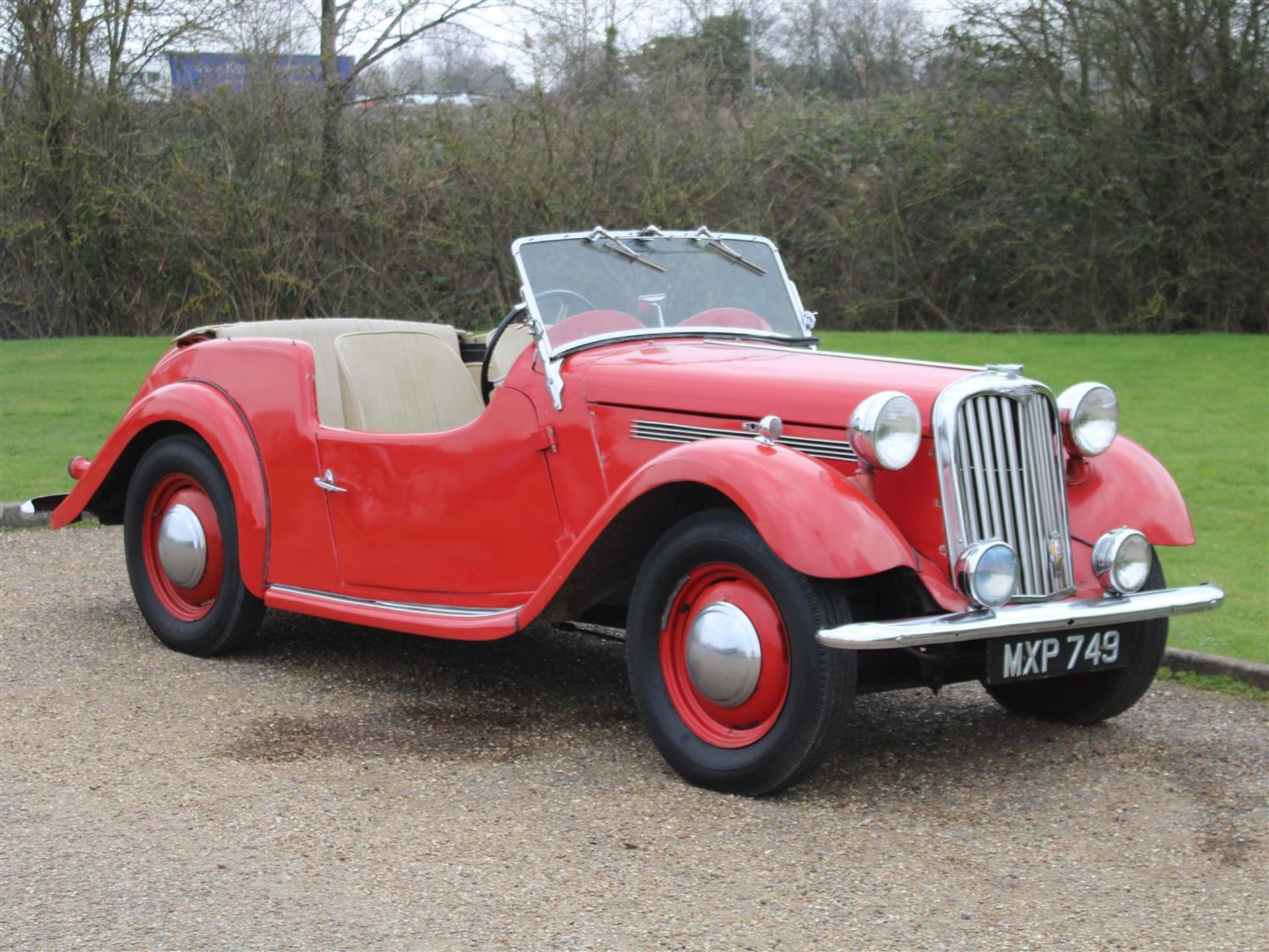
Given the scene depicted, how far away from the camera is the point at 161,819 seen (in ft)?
13.1

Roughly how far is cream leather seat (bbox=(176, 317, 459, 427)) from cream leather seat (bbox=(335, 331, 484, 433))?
5 centimetres

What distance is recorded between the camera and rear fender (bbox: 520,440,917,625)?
3.97m

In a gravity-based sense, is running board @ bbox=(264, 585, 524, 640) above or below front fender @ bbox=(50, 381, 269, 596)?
below

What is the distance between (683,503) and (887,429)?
781 millimetres

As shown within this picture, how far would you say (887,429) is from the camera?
4.15 metres

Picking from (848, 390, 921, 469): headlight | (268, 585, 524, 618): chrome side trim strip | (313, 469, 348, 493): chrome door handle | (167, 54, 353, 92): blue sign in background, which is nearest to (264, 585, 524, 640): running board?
(268, 585, 524, 618): chrome side trim strip

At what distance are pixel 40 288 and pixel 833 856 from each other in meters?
16.0

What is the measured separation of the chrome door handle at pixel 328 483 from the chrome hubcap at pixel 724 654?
1.72m

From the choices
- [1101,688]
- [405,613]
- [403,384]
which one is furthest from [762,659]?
[403,384]

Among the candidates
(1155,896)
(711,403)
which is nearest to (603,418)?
(711,403)

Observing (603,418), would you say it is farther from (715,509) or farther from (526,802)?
(526,802)

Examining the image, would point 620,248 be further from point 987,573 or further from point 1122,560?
point 1122,560

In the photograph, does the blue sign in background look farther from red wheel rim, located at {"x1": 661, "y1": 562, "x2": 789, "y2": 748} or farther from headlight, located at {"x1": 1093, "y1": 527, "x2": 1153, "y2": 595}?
headlight, located at {"x1": 1093, "y1": 527, "x2": 1153, "y2": 595}

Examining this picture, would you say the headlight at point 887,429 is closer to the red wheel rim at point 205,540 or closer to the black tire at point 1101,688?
the black tire at point 1101,688
